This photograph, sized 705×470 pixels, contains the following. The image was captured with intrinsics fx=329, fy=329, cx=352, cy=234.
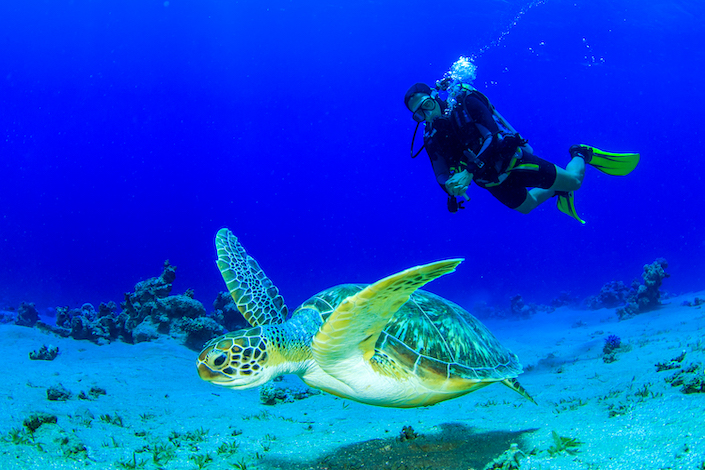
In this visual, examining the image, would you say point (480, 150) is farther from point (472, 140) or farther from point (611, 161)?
point (611, 161)

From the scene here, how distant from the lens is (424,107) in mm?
4629

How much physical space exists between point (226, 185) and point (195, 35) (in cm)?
4037

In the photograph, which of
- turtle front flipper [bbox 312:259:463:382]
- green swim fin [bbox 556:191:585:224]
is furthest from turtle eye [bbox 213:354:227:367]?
green swim fin [bbox 556:191:585:224]

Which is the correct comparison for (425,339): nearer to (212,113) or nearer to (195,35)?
(195,35)

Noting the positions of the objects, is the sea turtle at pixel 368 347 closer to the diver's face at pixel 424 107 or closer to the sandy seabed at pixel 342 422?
the sandy seabed at pixel 342 422

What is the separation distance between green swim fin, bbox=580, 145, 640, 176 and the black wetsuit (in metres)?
1.52

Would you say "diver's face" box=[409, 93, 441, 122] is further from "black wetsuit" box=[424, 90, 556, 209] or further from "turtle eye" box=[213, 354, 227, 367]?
"turtle eye" box=[213, 354, 227, 367]

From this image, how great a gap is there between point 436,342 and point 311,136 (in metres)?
83.4

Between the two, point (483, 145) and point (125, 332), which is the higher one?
point (483, 145)

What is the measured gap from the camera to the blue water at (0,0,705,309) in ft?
143

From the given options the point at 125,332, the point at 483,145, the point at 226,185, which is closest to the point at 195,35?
the point at 226,185

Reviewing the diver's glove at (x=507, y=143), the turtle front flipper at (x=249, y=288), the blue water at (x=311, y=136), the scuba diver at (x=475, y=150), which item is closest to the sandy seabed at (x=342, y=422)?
the turtle front flipper at (x=249, y=288)

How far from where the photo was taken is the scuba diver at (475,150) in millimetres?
4312

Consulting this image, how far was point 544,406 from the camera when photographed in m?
3.80
